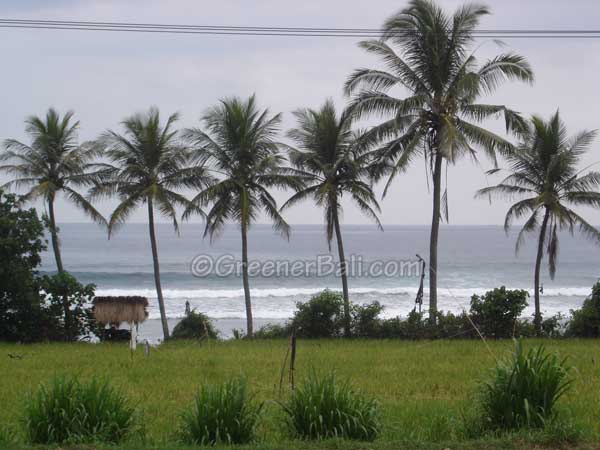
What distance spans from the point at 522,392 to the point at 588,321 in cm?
1672

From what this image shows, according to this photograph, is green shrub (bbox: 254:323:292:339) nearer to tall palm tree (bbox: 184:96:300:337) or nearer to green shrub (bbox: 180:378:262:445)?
tall palm tree (bbox: 184:96:300:337)

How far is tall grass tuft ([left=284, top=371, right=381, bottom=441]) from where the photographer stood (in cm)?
820

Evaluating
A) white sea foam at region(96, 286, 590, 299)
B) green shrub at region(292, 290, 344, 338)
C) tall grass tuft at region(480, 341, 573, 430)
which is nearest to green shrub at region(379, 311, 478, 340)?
green shrub at region(292, 290, 344, 338)

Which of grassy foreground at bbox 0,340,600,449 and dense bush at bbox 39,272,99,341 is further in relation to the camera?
dense bush at bbox 39,272,99,341

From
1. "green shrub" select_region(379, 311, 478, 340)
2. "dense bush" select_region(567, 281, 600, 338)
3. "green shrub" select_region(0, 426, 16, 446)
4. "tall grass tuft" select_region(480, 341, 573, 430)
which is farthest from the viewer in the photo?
"dense bush" select_region(567, 281, 600, 338)

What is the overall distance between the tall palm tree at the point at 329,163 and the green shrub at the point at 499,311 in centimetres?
594

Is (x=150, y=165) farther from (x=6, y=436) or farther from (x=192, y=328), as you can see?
(x=6, y=436)

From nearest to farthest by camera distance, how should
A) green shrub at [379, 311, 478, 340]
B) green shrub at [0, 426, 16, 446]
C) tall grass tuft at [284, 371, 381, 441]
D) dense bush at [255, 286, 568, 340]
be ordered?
green shrub at [0, 426, 16, 446] → tall grass tuft at [284, 371, 381, 441] → dense bush at [255, 286, 568, 340] → green shrub at [379, 311, 478, 340]

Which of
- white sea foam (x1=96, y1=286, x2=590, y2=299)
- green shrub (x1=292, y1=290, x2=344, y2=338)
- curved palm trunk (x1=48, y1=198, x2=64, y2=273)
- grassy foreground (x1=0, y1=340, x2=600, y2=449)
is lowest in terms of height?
grassy foreground (x1=0, y1=340, x2=600, y2=449)

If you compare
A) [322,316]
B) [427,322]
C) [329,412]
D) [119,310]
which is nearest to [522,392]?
[329,412]

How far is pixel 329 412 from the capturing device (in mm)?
8281

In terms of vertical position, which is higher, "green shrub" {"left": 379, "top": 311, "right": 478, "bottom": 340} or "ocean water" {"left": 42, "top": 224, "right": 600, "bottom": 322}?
"ocean water" {"left": 42, "top": 224, "right": 600, "bottom": 322}

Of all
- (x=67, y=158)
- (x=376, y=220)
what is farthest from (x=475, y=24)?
(x=67, y=158)

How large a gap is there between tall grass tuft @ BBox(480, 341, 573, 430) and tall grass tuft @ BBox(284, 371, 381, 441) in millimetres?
1321
